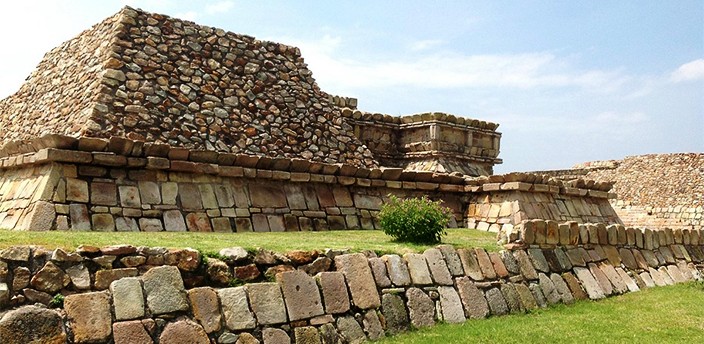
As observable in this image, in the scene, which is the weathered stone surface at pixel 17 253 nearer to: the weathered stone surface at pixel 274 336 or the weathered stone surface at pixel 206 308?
the weathered stone surface at pixel 206 308

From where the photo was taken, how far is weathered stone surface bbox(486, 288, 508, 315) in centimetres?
896

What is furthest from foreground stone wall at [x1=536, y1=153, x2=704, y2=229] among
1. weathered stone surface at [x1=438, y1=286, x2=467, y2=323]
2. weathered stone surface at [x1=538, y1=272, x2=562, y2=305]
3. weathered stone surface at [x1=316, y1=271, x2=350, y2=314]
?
weathered stone surface at [x1=316, y1=271, x2=350, y2=314]

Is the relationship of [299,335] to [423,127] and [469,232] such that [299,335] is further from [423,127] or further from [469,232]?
[423,127]

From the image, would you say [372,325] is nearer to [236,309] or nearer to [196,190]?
[236,309]

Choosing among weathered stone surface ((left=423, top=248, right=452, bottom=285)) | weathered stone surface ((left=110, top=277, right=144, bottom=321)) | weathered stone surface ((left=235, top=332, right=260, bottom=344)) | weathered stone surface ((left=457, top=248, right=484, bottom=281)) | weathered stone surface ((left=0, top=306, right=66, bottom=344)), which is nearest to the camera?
weathered stone surface ((left=0, top=306, right=66, bottom=344))

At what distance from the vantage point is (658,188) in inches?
1185

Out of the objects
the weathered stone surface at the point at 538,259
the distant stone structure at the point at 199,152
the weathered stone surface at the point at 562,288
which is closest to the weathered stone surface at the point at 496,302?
the weathered stone surface at the point at 538,259

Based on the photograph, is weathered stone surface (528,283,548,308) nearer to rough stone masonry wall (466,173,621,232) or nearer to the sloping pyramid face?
rough stone masonry wall (466,173,621,232)

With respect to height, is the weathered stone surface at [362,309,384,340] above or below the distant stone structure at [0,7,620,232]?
below

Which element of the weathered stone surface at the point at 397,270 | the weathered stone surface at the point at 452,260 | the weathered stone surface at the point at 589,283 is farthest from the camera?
the weathered stone surface at the point at 589,283

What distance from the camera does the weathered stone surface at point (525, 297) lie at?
30.9ft

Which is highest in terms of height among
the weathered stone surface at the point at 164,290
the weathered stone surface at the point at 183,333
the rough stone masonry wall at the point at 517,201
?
the rough stone masonry wall at the point at 517,201

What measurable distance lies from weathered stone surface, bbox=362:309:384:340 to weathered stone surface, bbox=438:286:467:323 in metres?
1.10

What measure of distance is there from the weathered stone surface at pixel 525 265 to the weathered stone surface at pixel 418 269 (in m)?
2.05
